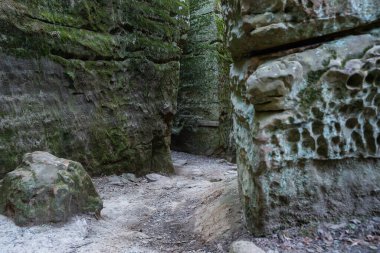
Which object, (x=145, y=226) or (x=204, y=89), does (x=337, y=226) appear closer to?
(x=145, y=226)

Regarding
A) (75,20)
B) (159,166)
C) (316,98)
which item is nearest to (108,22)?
(75,20)

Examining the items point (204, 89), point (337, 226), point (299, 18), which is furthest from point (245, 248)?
point (204, 89)

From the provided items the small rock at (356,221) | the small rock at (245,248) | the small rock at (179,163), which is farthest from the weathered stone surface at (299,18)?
the small rock at (179,163)

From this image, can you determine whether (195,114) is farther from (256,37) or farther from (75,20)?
(256,37)

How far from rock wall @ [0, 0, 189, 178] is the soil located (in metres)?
0.92

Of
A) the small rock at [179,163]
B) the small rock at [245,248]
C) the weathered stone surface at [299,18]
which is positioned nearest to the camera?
the small rock at [245,248]

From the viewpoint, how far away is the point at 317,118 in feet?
8.23

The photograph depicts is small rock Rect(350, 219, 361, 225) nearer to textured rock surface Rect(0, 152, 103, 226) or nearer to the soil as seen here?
the soil

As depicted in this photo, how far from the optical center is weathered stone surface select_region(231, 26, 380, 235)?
248 cm

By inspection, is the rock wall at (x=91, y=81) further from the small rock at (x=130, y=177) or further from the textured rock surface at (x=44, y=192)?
the textured rock surface at (x=44, y=192)

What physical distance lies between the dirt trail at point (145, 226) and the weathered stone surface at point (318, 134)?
565 mm

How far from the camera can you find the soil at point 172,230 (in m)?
2.39

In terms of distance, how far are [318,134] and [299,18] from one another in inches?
32.6

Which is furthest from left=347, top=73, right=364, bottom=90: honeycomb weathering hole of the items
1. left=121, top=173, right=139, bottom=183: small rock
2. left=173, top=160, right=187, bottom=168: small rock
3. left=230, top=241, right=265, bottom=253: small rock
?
left=173, top=160, right=187, bottom=168: small rock
